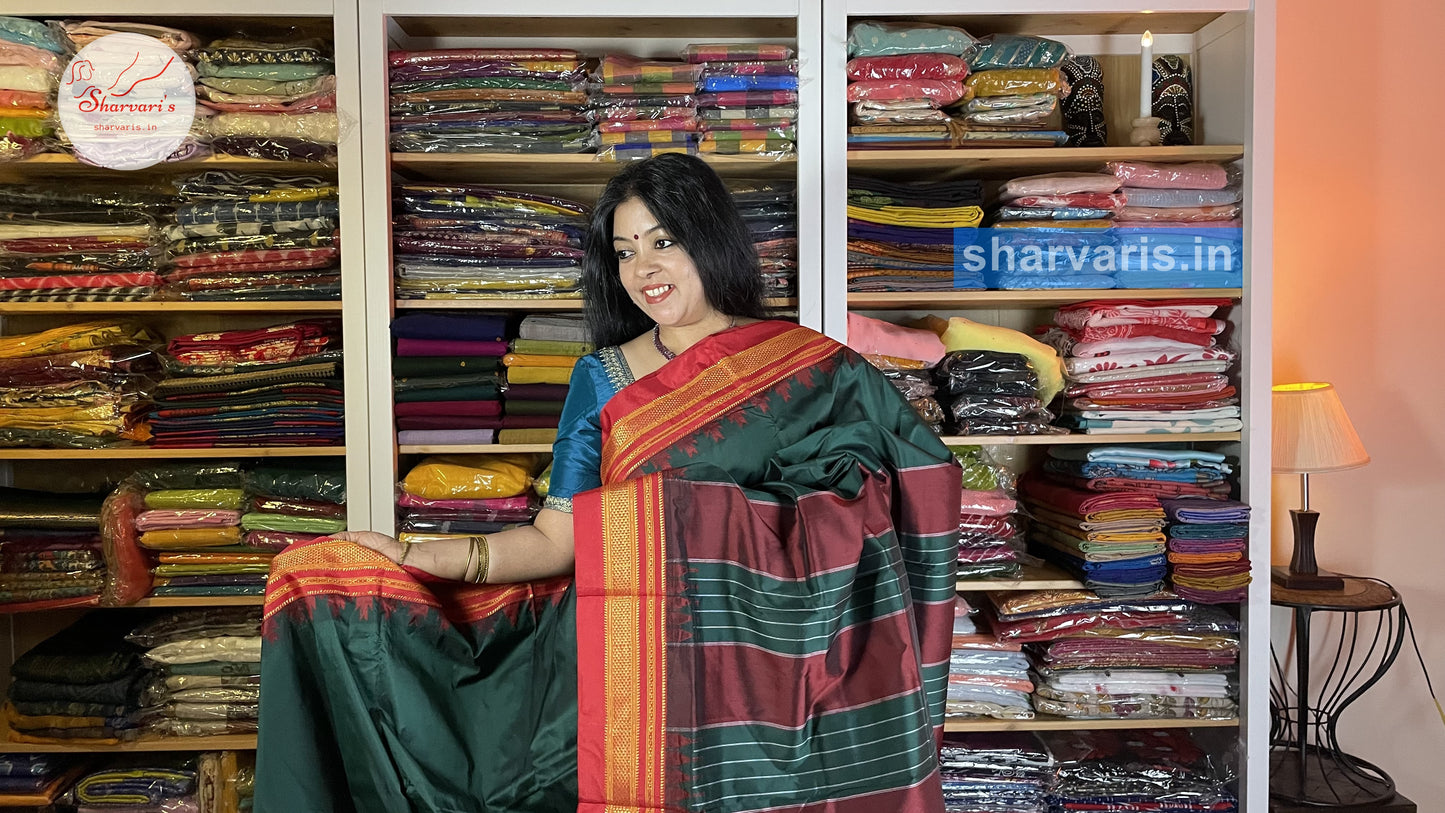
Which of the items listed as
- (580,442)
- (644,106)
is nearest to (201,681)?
(580,442)

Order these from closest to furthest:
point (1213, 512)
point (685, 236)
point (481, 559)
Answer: point (481, 559) → point (685, 236) → point (1213, 512)

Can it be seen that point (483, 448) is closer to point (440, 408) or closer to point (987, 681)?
point (440, 408)

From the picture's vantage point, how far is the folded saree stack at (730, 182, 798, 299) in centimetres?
259

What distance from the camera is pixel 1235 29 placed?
261 centimetres

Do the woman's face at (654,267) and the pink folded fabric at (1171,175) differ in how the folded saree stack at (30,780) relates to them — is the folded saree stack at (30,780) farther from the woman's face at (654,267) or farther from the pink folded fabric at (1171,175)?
the pink folded fabric at (1171,175)

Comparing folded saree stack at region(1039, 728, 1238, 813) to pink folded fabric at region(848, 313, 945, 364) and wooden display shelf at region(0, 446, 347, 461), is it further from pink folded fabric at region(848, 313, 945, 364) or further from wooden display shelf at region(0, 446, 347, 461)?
wooden display shelf at region(0, 446, 347, 461)

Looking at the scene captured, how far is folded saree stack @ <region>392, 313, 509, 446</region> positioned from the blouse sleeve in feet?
2.23

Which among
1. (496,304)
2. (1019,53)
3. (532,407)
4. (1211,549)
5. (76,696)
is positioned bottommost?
(76,696)

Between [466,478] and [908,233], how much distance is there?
45.6 inches

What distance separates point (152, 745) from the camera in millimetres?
2592

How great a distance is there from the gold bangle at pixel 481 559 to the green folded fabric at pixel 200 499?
1.14 metres

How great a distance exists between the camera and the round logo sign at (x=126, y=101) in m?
2.52

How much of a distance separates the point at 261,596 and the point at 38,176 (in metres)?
1.14

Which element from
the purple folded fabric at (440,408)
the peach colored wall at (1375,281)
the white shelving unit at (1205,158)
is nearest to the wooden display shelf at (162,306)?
the purple folded fabric at (440,408)
